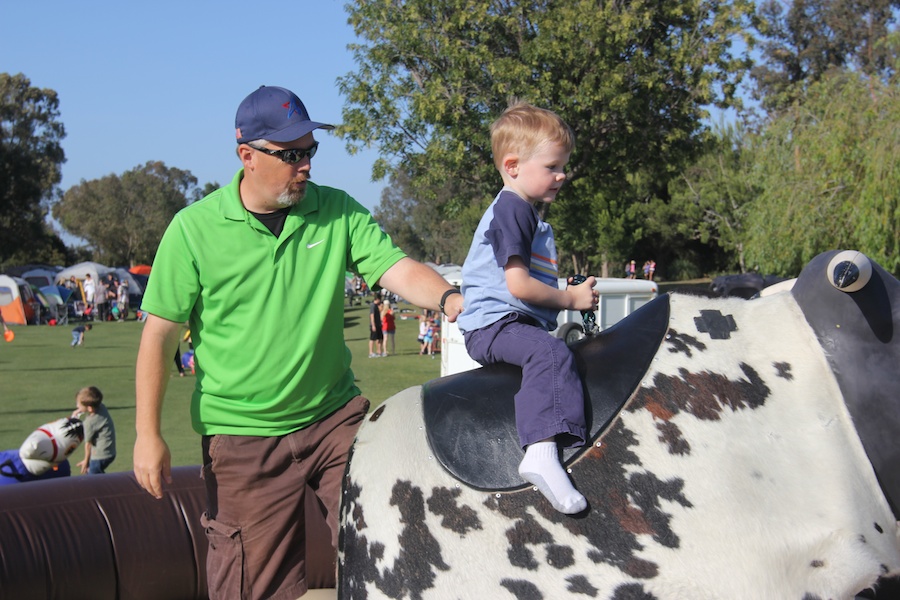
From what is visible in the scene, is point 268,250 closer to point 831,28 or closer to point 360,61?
point 360,61

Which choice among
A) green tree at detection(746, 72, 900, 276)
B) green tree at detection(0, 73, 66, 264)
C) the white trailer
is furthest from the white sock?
green tree at detection(0, 73, 66, 264)

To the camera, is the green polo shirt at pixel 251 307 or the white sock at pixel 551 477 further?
the green polo shirt at pixel 251 307

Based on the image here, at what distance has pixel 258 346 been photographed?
9.70 ft

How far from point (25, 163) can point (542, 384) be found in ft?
200

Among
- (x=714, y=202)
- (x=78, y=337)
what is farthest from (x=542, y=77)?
(x=714, y=202)

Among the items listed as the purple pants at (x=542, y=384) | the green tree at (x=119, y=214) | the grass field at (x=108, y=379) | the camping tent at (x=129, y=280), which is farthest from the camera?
the green tree at (x=119, y=214)

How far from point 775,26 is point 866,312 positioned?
188ft

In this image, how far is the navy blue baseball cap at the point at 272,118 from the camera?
9.52ft

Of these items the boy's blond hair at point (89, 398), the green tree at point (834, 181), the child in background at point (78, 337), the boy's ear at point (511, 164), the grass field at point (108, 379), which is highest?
the green tree at point (834, 181)

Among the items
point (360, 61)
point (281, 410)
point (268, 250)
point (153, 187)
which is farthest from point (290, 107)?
point (153, 187)

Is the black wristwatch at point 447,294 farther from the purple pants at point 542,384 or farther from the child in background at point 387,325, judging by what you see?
the child in background at point 387,325

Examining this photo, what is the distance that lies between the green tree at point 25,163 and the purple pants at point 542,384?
196ft

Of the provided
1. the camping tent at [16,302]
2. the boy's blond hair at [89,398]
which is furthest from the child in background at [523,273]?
the camping tent at [16,302]

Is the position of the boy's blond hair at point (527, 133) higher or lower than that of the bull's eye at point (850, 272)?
higher
